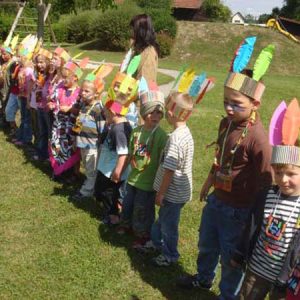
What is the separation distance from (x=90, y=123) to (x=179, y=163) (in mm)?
1774

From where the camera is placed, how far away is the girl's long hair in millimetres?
4945

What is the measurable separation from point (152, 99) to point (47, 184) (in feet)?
7.95

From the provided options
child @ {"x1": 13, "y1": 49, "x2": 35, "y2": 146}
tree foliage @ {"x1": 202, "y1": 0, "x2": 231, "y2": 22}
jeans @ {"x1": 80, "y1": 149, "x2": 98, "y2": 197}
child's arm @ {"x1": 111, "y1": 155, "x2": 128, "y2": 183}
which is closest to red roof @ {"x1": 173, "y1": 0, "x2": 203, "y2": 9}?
tree foliage @ {"x1": 202, "y1": 0, "x2": 231, "y2": 22}

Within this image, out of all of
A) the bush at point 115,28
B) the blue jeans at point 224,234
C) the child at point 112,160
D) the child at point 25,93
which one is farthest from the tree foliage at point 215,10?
the blue jeans at point 224,234

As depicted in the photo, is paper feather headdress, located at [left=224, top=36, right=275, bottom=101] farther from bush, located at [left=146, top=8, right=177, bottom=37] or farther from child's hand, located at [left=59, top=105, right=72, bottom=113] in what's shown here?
bush, located at [left=146, top=8, right=177, bottom=37]

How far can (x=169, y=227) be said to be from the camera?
3.62m

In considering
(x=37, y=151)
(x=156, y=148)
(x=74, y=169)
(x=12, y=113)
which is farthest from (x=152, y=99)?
(x=12, y=113)

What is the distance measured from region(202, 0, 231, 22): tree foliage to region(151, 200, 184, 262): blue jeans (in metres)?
51.9

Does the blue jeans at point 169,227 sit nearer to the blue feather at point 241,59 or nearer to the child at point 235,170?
the child at point 235,170

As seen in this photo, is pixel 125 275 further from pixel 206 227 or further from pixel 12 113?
pixel 12 113

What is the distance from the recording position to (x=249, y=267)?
2.66 m

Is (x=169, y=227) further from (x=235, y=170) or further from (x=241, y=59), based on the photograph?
(x=241, y=59)

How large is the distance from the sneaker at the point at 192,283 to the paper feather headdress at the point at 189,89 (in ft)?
4.25

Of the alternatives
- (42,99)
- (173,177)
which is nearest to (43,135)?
(42,99)
